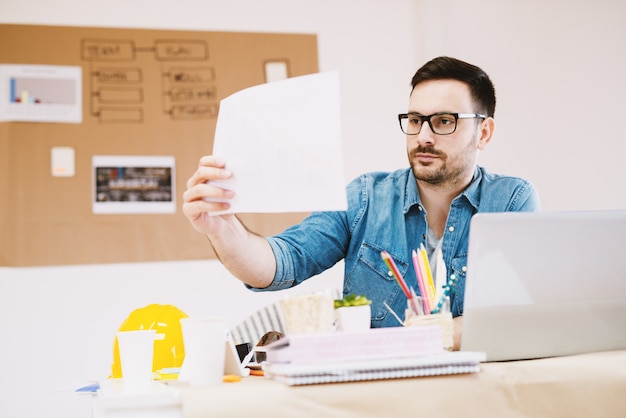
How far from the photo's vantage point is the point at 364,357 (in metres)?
0.92

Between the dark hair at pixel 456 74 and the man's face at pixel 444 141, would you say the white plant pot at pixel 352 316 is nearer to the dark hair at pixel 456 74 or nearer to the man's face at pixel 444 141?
the man's face at pixel 444 141

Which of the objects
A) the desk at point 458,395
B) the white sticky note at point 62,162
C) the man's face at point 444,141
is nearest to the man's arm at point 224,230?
the desk at point 458,395

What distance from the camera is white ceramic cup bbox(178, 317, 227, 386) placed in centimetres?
100

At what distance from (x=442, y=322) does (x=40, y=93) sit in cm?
211

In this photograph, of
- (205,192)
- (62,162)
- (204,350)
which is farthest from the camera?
(62,162)

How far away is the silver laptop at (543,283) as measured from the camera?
39.9 inches

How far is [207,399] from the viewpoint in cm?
83

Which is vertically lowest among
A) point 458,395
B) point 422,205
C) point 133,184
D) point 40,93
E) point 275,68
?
point 458,395

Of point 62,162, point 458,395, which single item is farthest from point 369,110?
point 458,395

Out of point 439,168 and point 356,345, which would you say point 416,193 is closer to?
point 439,168

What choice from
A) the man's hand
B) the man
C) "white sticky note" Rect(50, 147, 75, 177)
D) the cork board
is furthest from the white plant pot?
"white sticky note" Rect(50, 147, 75, 177)

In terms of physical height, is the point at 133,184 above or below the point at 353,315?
above

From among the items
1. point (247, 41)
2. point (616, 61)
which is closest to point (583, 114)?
point (616, 61)

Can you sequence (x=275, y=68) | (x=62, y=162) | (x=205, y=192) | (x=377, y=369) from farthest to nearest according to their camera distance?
(x=275, y=68), (x=62, y=162), (x=205, y=192), (x=377, y=369)
